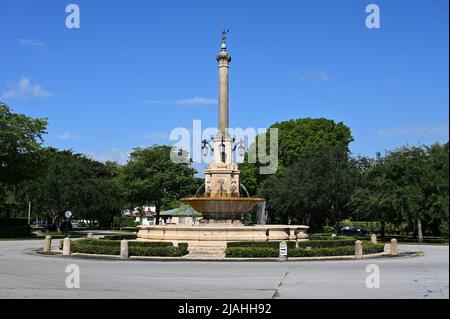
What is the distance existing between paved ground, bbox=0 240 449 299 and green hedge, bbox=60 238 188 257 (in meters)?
2.57

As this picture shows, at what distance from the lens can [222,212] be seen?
38281 mm

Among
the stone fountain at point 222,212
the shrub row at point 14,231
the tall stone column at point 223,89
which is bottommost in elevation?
the shrub row at point 14,231

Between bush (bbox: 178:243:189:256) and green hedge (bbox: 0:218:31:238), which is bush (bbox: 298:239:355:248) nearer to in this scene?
bush (bbox: 178:243:189:256)

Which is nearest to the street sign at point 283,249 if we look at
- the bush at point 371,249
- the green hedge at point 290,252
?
the green hedge at point 290,252

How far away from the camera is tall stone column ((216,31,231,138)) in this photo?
40.6 meters

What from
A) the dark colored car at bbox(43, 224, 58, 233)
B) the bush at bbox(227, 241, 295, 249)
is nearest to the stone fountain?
the bush at bbox(227, 241, 295, 249)

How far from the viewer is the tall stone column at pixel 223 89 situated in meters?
40.6

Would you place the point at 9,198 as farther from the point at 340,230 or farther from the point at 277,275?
the point at 277,275

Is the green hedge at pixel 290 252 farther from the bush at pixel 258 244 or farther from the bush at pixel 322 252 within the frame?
the bush at pixel 258 244

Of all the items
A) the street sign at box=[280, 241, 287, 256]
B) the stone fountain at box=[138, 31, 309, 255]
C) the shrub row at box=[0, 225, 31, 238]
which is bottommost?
the shrub row at box=[0, 225, 31, 238]

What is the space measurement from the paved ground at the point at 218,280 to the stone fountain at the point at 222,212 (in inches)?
262

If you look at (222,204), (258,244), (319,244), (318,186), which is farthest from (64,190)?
(319,244)

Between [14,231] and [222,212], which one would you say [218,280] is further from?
[14,231]
